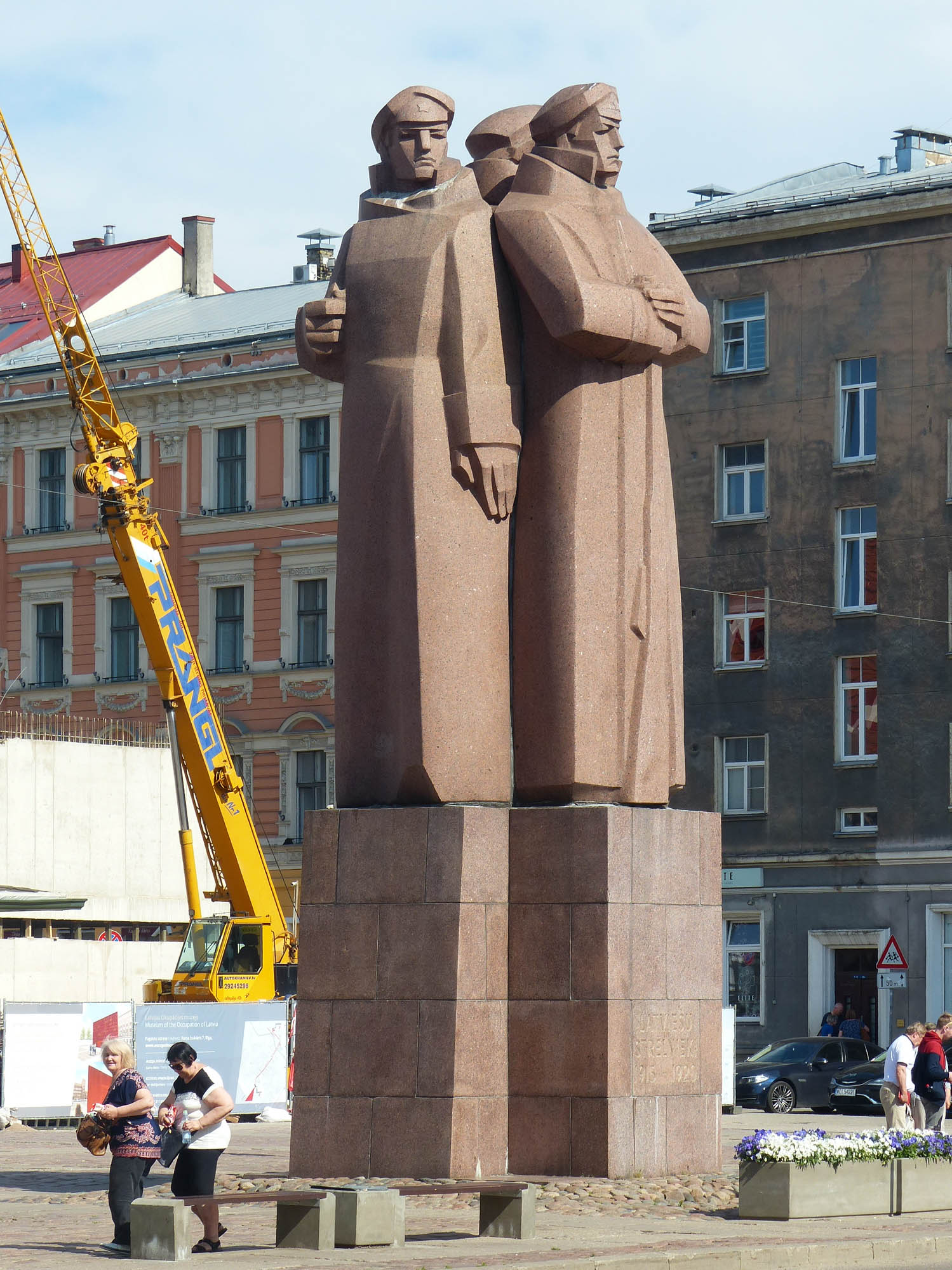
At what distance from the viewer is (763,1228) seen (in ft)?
55.0

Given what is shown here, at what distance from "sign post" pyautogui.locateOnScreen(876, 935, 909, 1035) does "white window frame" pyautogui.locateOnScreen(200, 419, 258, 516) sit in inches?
840

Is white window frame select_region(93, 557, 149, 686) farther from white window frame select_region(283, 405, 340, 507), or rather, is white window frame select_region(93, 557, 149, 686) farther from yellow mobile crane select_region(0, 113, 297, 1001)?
yellow mobile crane select_region(0, 113, 297, 1001)

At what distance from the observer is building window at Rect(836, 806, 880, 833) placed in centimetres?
5094

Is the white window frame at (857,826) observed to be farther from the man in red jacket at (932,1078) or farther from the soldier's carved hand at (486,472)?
the soldier's carved hand at (486,472)

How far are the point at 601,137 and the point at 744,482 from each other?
111 ft

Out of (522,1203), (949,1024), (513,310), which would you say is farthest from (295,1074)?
(949,1024)

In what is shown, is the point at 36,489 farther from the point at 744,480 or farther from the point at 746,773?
the point at 746,773

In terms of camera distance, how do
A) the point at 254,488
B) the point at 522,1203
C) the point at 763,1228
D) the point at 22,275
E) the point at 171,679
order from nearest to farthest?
the point at 522,1203 → the point at 763,1228 → the point at 171,679 → the point at 254,488 → the point at 22,275

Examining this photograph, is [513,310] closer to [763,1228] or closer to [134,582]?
[763,1228]

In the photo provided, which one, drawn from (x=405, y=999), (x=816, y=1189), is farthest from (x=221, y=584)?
(x=816, y=1189)

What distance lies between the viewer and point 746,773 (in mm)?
53062

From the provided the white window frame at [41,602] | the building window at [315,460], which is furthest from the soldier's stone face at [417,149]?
the white window frame at [41,602]

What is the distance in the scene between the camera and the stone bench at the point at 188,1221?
1498 centimetres

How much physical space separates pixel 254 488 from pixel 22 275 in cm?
1645
